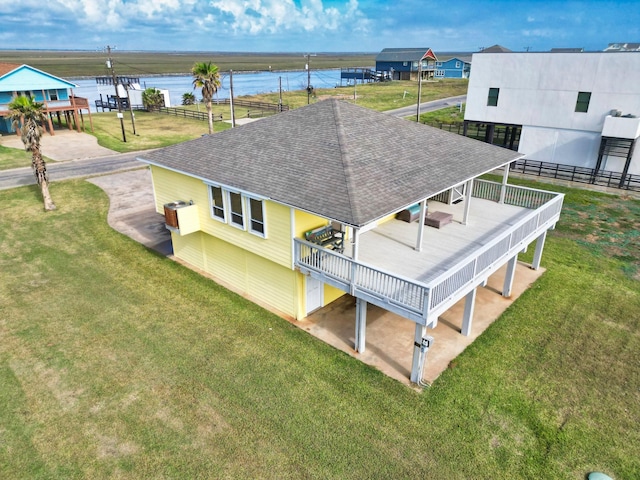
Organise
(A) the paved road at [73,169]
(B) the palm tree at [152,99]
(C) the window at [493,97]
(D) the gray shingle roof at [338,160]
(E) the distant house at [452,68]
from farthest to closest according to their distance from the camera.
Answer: (E) the distant house at [452,68] → (B) the palm tree at [152,99] → (C) the window at [493,97] → (A) the paved road at [73,169] → (D) the gray shingle roof at [338,160]

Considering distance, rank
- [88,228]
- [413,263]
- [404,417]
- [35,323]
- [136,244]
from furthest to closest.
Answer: [88,228], [136,244], [35,323], [413,263], [404,417]

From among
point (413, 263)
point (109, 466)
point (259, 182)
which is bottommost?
point (109, 466)

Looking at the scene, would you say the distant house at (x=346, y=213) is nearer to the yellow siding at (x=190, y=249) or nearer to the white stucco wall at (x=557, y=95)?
the yellow siding at (x=190, y=249)

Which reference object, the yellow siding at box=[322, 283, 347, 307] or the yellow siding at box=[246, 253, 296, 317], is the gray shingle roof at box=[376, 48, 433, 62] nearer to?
the yellow siding at box=[322, 283, 347, 307]

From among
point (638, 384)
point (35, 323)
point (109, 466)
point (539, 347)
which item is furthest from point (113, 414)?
point (638, 384)

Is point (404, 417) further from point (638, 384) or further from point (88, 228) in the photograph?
point (88, 228)

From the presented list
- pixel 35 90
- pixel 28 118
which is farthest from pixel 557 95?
pixel 35 90

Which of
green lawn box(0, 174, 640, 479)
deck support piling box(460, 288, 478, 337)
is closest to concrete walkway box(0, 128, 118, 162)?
green lawn box(0, 174, 640, 479)

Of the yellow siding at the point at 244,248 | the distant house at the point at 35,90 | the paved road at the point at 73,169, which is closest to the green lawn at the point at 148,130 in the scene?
the paved road at the point at 73,169
